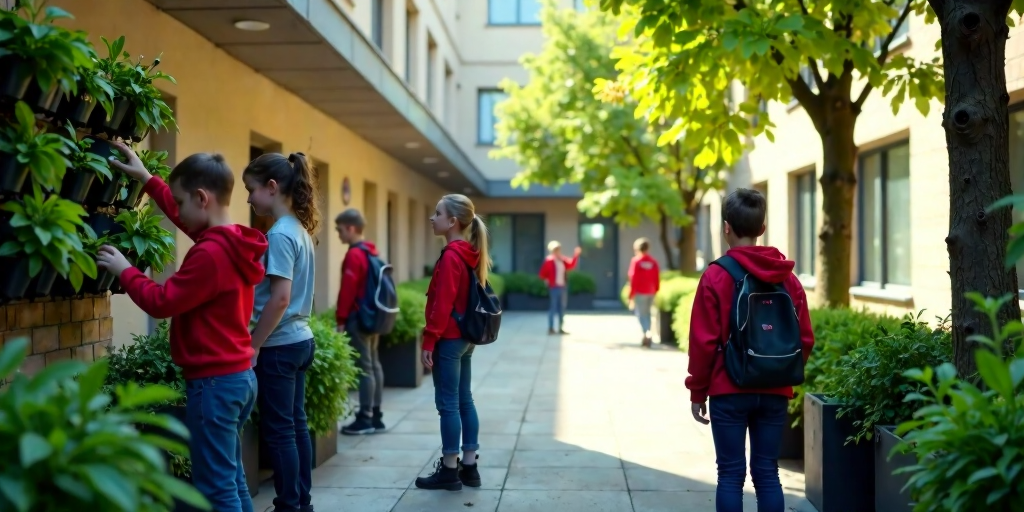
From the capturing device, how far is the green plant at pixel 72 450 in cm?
191

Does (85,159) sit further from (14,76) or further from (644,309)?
(644,309)

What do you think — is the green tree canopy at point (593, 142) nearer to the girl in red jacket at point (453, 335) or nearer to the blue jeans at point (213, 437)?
the girl in red jacket at point (453, 335)

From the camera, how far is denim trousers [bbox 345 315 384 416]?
8023 mm

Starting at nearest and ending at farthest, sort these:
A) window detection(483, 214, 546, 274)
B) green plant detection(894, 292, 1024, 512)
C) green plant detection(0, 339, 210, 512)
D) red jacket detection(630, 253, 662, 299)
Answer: green plant detection(0, 339, 210, 512), green plant detection(894, 292, 1024, 512), red jacket detection(630, 253, 662, 299), window detection(483, 214, 546, 274)

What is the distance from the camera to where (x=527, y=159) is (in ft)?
70.4

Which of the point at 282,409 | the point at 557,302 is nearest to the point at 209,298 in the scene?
the point at 282,409

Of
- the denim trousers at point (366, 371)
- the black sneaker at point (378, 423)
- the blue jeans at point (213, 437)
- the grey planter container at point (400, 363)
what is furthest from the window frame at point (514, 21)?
the blue jeans at point (213, 437)

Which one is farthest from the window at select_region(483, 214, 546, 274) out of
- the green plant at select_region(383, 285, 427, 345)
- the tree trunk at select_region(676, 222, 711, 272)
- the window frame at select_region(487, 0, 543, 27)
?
the green plant at select_region(383, 285, 427, 345)

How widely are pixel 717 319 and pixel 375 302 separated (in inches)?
165

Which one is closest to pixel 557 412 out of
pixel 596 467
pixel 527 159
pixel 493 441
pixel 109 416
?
pixel 493 441

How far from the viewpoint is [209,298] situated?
12.0 ft

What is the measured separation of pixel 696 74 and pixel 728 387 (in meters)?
3.45

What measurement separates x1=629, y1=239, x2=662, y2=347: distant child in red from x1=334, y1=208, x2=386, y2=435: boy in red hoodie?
27.3 ft

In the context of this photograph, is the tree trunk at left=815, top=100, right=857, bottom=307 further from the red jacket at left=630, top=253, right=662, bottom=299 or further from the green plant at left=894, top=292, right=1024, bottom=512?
the red jacket at left=630, top=253, right=662, bottom=299
